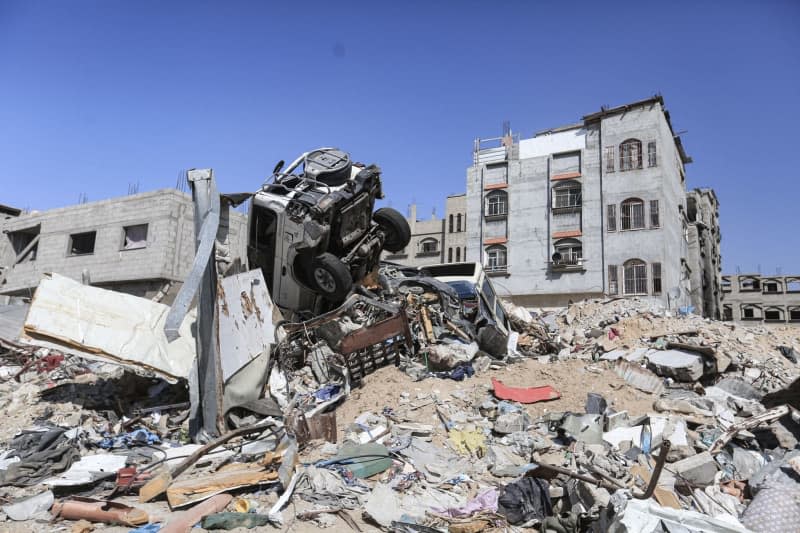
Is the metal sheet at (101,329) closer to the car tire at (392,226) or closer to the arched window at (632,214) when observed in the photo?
the car tire at (392,226)

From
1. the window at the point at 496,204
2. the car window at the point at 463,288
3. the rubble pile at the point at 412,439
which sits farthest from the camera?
the window at the point at 496,204

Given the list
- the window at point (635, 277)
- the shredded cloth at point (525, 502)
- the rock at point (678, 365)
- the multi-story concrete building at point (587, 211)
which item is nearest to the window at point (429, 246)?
the multi-story concrete building at point (587, 211)

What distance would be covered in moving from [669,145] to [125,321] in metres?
28.3

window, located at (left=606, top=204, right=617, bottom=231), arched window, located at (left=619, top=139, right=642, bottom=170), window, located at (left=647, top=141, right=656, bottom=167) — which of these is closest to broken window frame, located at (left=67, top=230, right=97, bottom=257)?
window, located at (left=606, top=204, right=617, bottom=231)

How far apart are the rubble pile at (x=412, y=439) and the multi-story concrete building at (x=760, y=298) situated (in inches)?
1886

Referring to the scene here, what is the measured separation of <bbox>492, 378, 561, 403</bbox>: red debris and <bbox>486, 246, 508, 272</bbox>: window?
2211 cm

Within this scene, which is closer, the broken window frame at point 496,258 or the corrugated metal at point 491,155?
the broken window frame at point 496,258

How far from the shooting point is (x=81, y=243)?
19.6m

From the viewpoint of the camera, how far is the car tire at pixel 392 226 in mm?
10188

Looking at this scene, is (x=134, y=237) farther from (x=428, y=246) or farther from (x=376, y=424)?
(x=428, y=246)

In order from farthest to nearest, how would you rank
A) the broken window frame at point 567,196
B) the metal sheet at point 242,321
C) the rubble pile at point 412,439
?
the broken window frame at point 567,196
the metal sheet at point 242,321
the rubble pile at point 412,439

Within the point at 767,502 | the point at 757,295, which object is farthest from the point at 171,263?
the point at 757,295

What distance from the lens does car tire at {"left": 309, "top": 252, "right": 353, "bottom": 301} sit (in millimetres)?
8531

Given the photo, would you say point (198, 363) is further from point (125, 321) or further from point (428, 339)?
point (428, 339)
